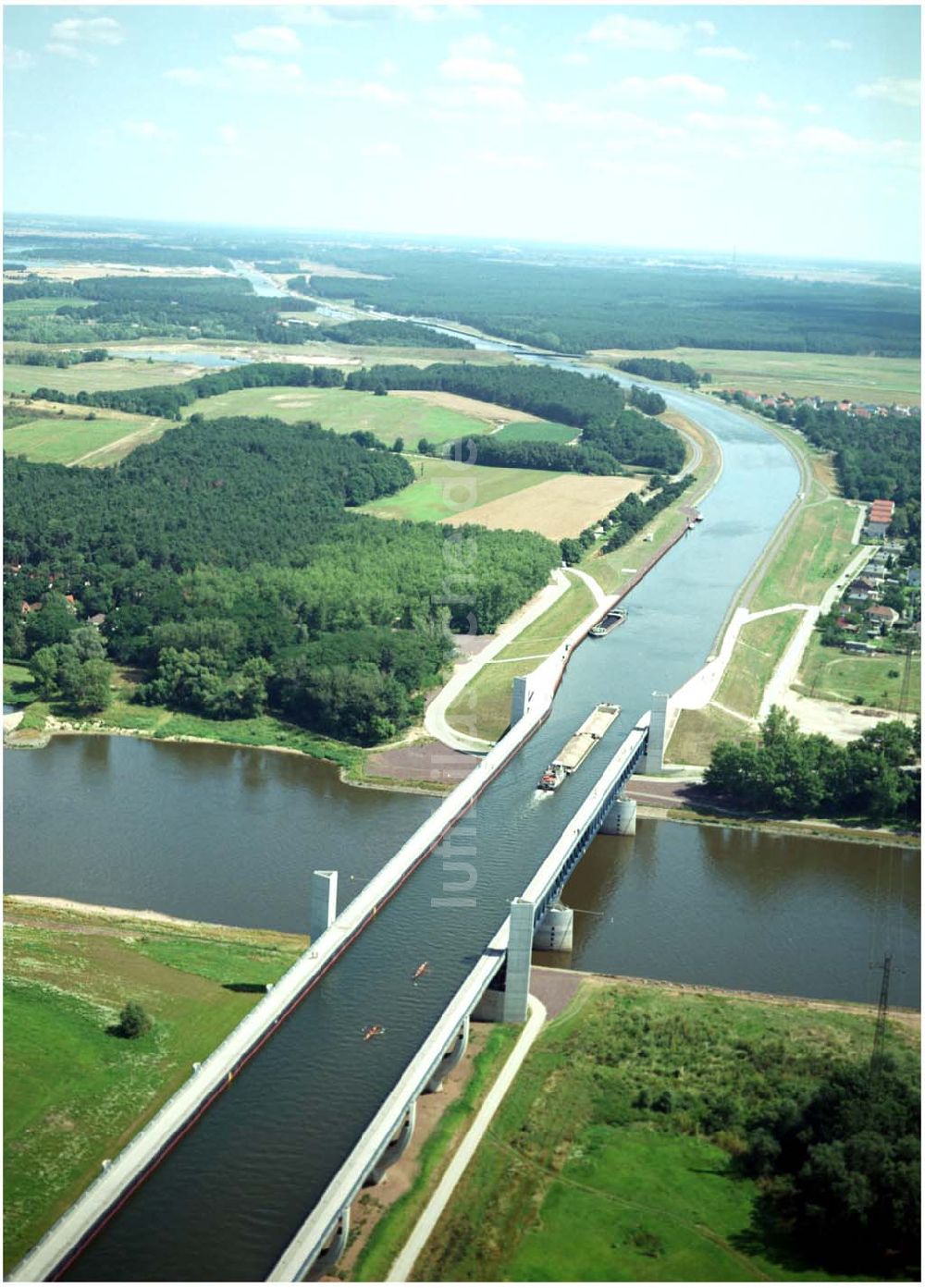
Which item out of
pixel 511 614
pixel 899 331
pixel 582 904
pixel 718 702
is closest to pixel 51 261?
pixel 899 331

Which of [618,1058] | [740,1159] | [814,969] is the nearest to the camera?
[740,1159]

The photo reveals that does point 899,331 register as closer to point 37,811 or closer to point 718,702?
point 718,702

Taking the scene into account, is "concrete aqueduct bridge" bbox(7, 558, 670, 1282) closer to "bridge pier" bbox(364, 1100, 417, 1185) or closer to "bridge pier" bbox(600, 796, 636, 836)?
"bridge pier" bbox(364, 1100, 417, 1185)

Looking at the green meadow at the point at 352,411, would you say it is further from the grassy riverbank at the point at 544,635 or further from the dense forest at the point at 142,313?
the dense forest at the point at 142,313

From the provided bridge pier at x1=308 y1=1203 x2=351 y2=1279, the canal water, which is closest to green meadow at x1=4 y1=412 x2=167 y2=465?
the canal water

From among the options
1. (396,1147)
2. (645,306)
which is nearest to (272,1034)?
(396,1147)
